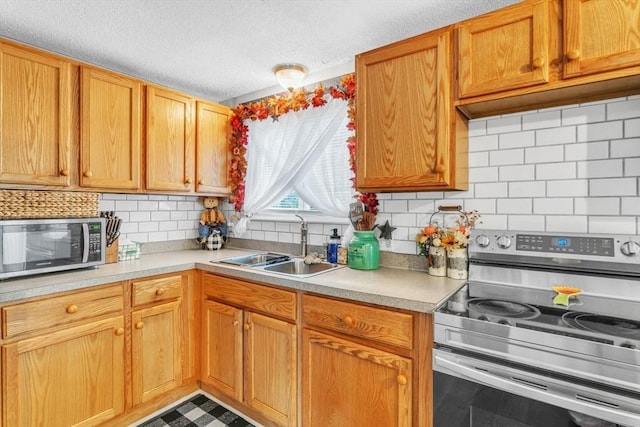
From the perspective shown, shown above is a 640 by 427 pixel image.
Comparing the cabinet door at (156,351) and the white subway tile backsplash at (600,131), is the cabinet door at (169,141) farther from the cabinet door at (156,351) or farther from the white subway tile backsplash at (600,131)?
the white subway tile backsplash at (600,131)

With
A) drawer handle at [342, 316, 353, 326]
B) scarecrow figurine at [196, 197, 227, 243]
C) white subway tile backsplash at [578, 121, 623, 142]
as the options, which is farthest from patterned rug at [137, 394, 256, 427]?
white subway tile backsplash at [578, 121, 623, 142]

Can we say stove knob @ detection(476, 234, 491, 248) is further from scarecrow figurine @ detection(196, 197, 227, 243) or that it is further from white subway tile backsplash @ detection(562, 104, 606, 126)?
scarecrow figurine @ detection(196, 197, 227, 243)

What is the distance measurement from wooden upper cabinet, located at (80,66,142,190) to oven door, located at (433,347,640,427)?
2.08 m

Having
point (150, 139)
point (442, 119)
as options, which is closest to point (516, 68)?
point (442, 119)

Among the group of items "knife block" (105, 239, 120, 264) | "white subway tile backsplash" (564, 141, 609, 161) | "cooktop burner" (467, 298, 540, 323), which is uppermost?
"white subway tile backsplash" (564, 141, 609, 161)

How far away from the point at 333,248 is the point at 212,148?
1.30 m

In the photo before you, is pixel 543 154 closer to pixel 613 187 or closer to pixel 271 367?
pixel 613 187

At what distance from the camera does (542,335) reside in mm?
1098

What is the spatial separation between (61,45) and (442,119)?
2.21 m

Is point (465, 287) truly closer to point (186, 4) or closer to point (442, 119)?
point (442, 119)

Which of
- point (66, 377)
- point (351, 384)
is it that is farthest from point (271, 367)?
point (66, 377)

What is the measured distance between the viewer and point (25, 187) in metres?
1.84

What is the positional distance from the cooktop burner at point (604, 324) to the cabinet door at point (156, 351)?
207cm

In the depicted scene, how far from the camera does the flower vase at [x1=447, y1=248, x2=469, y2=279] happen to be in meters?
1.74
